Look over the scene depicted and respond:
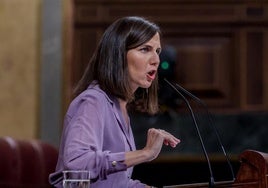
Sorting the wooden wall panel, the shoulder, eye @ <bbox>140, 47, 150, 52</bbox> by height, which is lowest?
the wooden wall panel

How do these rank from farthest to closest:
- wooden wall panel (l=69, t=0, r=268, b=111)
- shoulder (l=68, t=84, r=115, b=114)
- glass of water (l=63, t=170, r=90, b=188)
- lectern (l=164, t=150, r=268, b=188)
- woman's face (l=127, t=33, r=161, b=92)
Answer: wooden wall panel (l=69, t=0, r=268, b=111) → woman's face (l=127, t=33, r=161, b=92) → shoulder (l=68, t=84, r=115, b=114) → lectern (l=164, t=150, r=268, b=188) → glass of water (l=63, t=170, r=90, b=188)

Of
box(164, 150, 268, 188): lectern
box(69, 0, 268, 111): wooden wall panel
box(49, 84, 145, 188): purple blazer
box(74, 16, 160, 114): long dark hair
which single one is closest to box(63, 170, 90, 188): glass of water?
box(49, 84, 145, 188): purple blazer

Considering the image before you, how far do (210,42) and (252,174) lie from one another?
290 centimetres

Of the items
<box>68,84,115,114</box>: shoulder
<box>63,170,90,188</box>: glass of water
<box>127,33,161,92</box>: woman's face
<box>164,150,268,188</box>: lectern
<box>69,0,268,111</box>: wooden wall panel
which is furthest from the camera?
<box>69,0,268,111</box>: wooden wall panel

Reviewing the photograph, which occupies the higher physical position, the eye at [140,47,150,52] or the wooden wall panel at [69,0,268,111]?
the eye at [140,47,150,52]

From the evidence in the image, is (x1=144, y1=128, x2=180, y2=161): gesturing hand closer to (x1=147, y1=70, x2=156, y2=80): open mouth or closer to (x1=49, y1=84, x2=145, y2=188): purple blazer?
(x1=49, y1=84, x2=145, y2=188): purple blazer

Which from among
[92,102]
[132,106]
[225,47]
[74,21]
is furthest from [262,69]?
[92,102]

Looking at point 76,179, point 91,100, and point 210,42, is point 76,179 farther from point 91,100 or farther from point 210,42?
point 210,42

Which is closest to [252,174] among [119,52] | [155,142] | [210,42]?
[155,142]

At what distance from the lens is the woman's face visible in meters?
2.12

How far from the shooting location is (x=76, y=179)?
1663mm

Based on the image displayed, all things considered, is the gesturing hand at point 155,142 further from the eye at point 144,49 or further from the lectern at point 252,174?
the eye at point 144,49

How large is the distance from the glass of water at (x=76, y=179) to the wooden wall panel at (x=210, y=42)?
304 cm

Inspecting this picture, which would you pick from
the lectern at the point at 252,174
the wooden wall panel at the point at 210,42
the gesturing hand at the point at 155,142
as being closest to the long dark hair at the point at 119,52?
the gesturing hand at the point at 155,142
